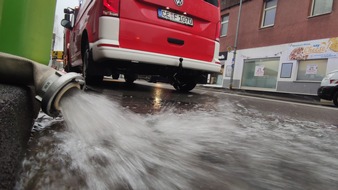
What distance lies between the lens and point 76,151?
49.4 inches

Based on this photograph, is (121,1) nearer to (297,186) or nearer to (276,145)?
(276,145)

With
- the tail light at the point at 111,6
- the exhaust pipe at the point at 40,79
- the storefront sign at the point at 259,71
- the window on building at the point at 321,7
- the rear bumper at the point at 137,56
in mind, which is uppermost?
the window on building at the point at 321,7

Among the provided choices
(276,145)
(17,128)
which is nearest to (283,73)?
(276,145)

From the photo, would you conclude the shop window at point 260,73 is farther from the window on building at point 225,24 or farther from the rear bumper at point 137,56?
the rear bumper at point 137,56

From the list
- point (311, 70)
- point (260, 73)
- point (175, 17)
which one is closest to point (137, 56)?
point (175, 17)

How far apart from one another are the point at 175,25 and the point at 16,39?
2906 millimetres

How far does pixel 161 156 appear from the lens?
1.26 metres

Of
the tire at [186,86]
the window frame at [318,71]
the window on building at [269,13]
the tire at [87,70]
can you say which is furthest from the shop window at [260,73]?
the tire at [87,70]

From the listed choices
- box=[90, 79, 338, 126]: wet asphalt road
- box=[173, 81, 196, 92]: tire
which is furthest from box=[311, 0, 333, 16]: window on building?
box=[173, 81, 196, 92]: tire

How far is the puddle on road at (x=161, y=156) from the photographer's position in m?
1.02

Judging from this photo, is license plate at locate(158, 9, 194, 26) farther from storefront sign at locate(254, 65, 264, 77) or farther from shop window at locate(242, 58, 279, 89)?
storefront sign at locate(254, 65, 264, 77)

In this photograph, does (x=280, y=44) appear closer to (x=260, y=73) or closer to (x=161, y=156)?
(x=260, y=73)

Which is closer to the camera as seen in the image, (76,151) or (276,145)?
(76,151)

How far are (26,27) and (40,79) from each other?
341 millimetres
